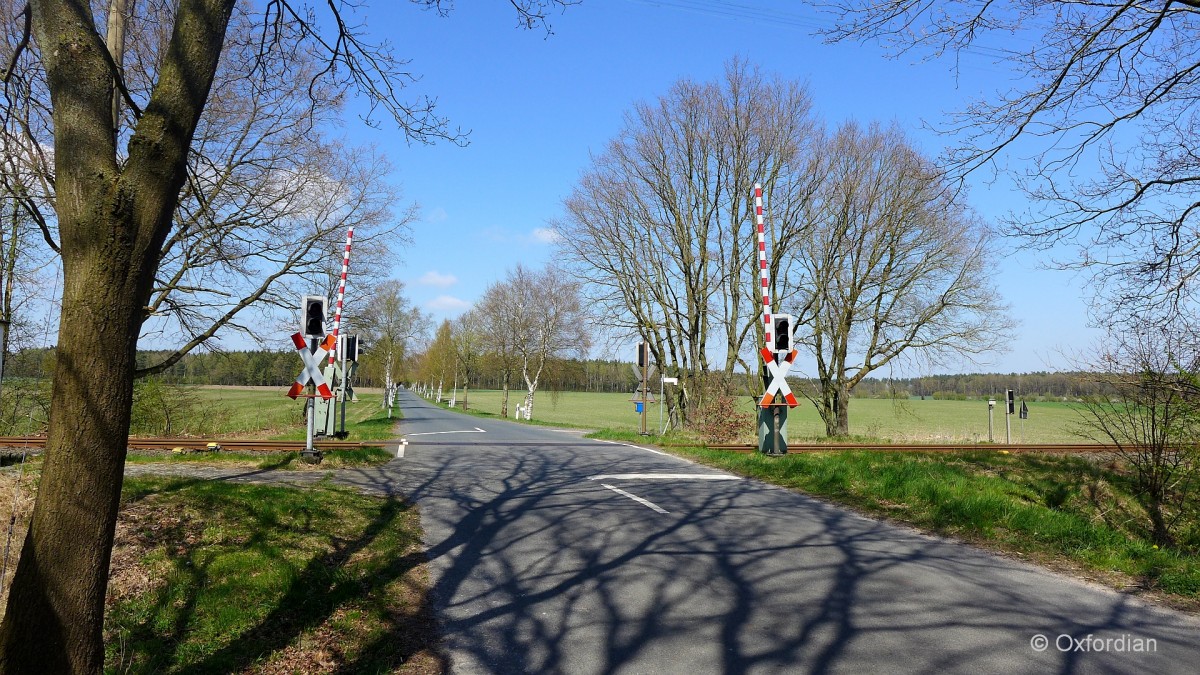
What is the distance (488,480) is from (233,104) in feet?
31.8

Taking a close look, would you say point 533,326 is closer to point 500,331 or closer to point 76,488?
point 500,331

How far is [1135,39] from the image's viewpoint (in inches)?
277

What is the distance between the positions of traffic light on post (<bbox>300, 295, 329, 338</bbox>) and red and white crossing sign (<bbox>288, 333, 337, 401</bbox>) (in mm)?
178

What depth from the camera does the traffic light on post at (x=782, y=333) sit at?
11.8 m

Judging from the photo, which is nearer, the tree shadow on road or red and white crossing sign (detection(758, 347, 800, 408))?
the tree shadow on road

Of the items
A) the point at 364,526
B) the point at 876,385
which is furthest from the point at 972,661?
the point at 876,385

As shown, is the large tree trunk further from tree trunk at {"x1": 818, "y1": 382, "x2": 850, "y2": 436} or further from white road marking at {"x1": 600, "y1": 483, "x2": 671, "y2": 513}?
tree trunk at {"x1": 818, "y1": 382, "x2": 850, "y2": 436}

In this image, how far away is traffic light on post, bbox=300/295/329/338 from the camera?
10.7m

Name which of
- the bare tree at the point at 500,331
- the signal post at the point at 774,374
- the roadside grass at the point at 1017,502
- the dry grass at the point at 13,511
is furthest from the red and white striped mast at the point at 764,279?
the bare tree at the point at 500,331

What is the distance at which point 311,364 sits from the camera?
35.6ft

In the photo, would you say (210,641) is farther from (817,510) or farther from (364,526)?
(817,510)

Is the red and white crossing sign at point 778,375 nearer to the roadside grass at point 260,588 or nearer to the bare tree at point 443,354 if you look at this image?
the roadside grass at point 260,588

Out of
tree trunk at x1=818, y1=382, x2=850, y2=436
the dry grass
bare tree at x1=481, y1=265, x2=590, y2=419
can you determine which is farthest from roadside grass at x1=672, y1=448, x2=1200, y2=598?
bare tree at x1=481, y1=265, x2=590, y2=419

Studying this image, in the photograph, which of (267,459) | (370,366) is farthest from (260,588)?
(370,366)
